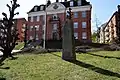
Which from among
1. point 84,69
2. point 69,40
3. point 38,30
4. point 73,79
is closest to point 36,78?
point 73,79

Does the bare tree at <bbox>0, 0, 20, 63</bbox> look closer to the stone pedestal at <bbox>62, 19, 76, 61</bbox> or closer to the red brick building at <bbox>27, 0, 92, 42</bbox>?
the stone pedestal at <bbox>62, 19, 76, 61</bbox>

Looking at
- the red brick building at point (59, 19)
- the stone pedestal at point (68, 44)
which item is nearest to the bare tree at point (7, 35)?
the stone pedestal at point (68, 44)

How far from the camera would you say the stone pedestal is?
15.7 metres

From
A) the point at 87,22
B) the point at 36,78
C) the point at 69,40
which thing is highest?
the point at 87,22

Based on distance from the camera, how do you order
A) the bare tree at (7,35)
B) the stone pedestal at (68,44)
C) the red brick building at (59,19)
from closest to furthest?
the bare tree at (7,35) → the stone pedestal at (68,44) → the red brick building at (59,19)

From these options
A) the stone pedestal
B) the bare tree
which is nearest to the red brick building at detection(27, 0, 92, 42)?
the stone pedestal

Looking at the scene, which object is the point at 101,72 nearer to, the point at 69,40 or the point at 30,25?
the point at 69,40

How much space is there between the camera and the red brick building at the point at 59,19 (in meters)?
52.5

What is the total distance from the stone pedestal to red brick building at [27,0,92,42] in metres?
33.5

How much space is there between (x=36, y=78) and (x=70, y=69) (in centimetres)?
234

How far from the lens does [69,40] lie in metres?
16.1

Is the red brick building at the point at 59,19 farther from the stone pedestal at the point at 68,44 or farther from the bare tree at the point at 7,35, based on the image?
the bare tree at the point at 7,35

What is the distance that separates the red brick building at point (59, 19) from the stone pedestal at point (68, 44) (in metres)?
33.5

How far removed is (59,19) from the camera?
181 ft
